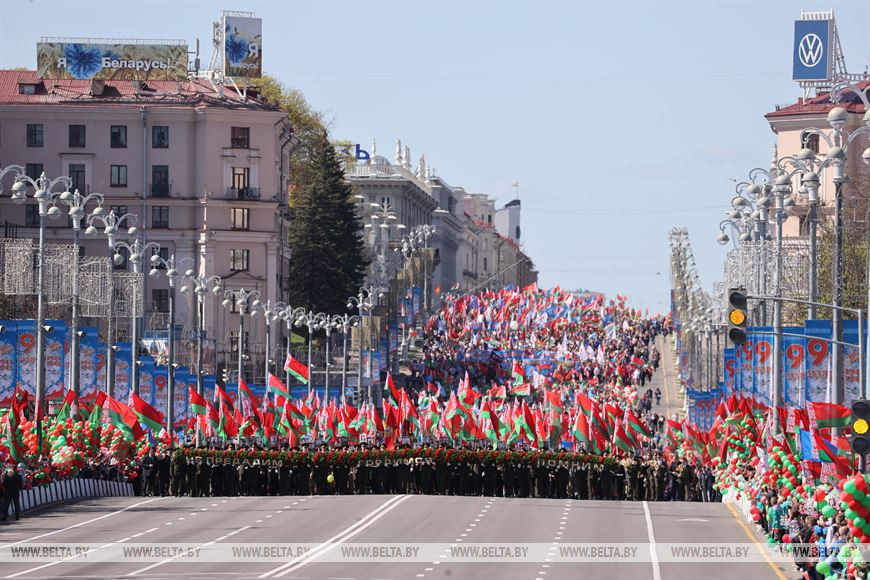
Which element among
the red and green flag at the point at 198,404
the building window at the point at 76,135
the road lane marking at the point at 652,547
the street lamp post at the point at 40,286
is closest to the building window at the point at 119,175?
the building window at the point at 76,135

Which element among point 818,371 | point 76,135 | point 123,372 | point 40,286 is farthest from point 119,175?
point 818,371

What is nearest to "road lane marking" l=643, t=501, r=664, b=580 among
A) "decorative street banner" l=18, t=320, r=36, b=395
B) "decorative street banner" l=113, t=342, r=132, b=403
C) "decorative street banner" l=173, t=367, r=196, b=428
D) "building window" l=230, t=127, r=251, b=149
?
"decorative street banner" l=18, t=320, r=36, b=395

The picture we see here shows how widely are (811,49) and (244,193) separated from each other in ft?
103

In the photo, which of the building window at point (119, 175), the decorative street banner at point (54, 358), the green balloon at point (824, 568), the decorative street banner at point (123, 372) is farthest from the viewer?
the building window at point (119, 175)

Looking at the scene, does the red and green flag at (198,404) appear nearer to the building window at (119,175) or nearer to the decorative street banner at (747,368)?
the decorative street banner at (747,368)

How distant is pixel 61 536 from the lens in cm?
3778

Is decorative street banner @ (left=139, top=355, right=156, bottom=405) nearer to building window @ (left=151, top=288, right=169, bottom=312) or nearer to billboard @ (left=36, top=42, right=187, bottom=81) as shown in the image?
building window @ (left=151, top=288, right=169, bottom=312)

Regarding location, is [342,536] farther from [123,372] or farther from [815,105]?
[815,105]

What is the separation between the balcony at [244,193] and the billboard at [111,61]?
6280 millimetres

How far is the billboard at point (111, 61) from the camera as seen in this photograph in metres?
104

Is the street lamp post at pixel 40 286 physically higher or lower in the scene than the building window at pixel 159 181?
lower

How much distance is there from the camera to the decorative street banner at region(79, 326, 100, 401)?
56500 millimetres

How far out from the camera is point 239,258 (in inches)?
4181

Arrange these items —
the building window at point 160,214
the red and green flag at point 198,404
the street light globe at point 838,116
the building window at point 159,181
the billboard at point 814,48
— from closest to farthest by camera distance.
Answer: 1. the street light globe at point 838,116
2. the red and green flag at point 198,404
3. the building window at point 160,214
4. the building window at point 159,181
5. the billboard at point 814,48
